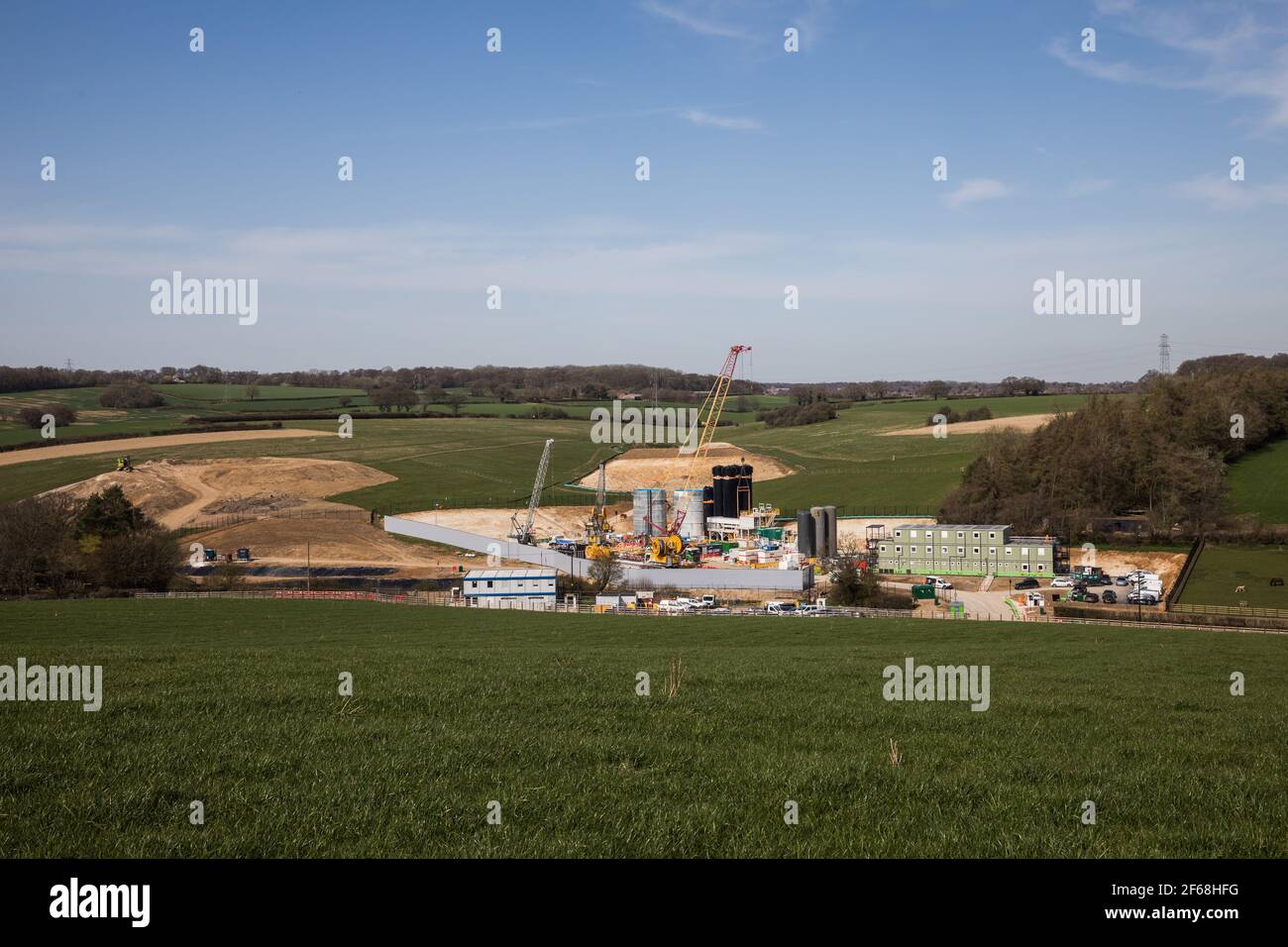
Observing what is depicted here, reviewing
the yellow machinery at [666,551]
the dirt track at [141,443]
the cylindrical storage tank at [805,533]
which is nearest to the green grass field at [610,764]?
the yellow machinery at [666,551]

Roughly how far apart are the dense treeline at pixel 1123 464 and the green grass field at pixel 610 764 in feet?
214

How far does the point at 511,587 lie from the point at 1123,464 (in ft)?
182

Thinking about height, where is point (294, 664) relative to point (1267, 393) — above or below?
below

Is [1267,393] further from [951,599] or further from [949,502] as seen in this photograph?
[951,599]

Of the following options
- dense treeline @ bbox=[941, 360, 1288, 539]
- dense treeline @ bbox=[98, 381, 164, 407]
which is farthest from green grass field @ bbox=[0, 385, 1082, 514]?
dense treeline @ bbox=[941, 360, 1288, 539]

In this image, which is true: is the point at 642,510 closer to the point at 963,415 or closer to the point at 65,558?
the point at 65,558

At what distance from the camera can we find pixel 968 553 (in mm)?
67625

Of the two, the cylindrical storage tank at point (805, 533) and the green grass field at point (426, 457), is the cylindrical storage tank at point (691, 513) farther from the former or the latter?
the green grass field at point (426, 457)

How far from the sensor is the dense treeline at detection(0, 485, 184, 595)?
5088 cm

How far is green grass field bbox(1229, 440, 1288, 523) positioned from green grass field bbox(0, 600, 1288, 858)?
228ft

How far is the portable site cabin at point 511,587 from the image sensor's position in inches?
2119
